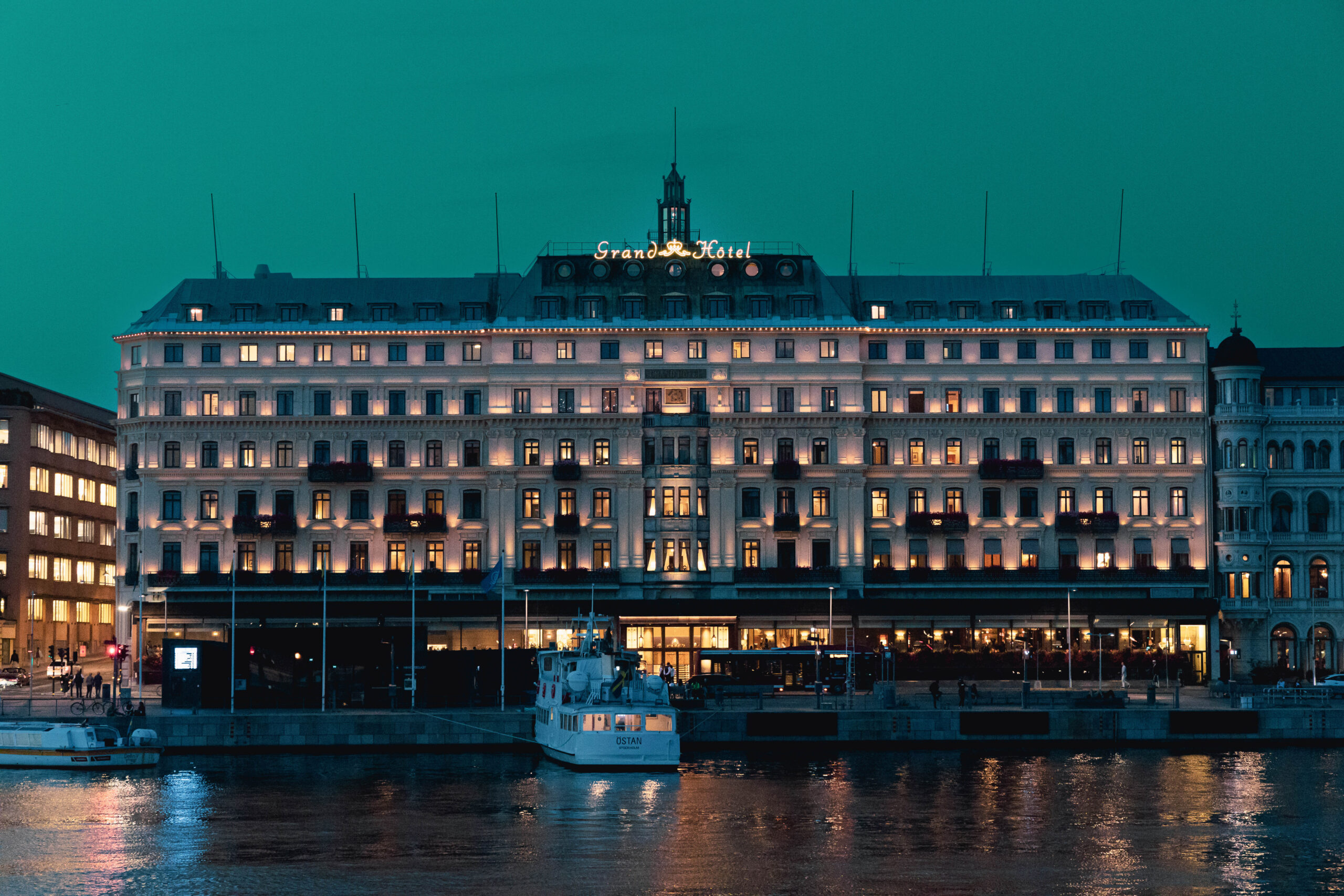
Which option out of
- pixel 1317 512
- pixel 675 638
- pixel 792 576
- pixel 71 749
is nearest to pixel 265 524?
pixel 675 638

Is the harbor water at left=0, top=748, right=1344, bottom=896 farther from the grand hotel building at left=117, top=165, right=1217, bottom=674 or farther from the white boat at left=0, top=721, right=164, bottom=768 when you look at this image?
the grand hotel building at left=117, top=165, right=1217, bottom=674

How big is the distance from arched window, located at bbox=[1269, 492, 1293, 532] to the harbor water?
45479mm

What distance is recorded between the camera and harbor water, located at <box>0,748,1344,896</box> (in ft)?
235

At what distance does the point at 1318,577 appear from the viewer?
5930 inches

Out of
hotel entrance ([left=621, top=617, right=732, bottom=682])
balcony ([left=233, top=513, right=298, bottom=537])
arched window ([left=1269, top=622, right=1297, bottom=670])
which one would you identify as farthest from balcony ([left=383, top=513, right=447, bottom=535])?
arched window ([left=1269, top=622, right=1297, bottom=670])

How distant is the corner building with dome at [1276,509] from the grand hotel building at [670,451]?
2.34 m

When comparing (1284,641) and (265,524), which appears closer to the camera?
(1284,641)

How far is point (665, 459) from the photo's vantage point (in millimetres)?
150875

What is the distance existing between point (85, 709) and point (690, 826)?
43.9m

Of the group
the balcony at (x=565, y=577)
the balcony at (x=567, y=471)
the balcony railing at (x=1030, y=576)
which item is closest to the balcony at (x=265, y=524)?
the balcony at (x=565, y=577)

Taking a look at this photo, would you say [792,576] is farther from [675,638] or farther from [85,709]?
[85,709]

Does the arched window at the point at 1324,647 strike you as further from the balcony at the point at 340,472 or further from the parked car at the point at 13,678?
the parked car at the point at 13,678

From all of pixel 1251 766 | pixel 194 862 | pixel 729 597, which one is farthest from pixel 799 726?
pixel 194 862

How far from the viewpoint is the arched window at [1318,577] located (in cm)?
15025
